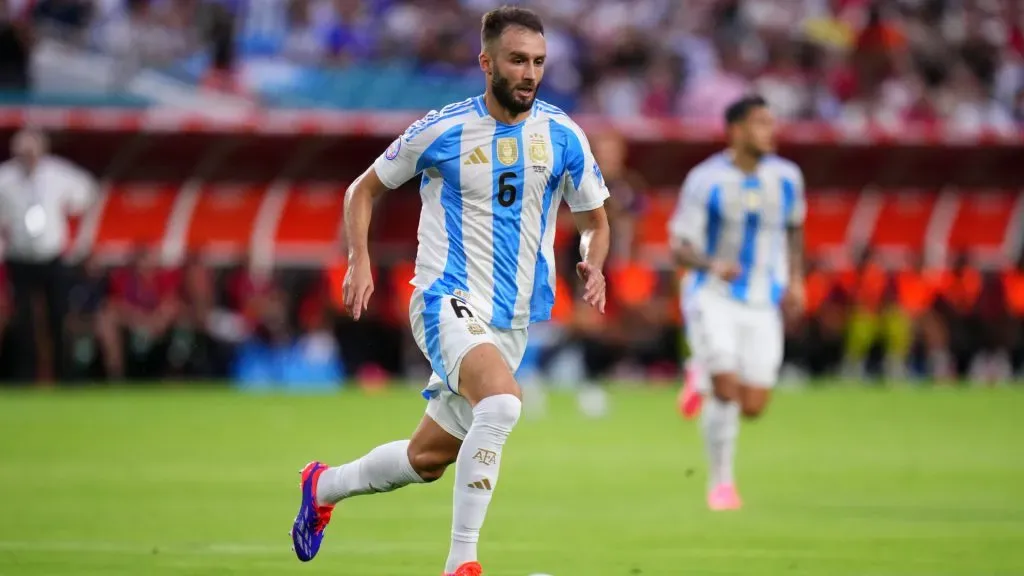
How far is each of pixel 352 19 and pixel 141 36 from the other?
12.0 feet

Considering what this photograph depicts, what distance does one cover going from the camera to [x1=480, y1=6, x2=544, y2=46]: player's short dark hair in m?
7.27

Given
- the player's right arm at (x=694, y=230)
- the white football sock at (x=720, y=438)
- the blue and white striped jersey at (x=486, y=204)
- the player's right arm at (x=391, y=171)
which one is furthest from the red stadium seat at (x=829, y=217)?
the player's right arm at (x=391, y=171)

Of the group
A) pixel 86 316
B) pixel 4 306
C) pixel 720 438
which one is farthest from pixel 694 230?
pixel 4 306

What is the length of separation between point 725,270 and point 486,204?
428cm

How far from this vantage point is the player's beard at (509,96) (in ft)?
23.9

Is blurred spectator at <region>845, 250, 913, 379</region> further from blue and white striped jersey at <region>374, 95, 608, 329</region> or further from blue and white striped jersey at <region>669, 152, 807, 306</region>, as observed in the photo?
blue and white striped jersey at <region>374, 95, 608, 329</region>

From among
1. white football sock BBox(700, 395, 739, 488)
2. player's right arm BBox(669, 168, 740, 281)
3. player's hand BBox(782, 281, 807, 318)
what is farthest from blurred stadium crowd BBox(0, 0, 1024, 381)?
white football sock BBox(700, 395, 739, 488)

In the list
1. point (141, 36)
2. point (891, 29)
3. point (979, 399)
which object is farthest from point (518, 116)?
point (891, 29)

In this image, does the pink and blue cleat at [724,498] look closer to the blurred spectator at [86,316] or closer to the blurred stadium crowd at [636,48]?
the blurred spectator at [86,316]

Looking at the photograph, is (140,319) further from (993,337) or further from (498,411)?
(498,411)

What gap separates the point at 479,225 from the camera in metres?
7.37

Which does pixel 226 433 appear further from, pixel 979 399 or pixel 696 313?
pixel 979 399

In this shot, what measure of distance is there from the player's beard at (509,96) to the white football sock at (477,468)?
1.18 m

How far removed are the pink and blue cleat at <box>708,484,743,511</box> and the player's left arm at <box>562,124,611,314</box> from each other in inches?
135
